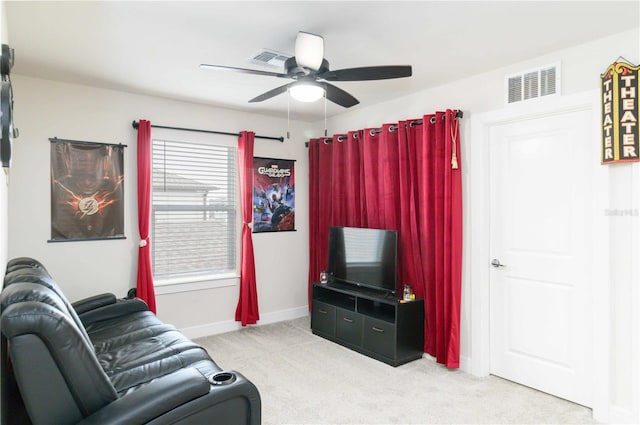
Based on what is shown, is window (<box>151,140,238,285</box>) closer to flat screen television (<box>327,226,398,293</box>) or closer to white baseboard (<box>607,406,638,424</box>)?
flat screen television (<box>327,226,398,293</box>)

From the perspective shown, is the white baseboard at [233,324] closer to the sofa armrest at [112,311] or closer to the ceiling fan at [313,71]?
the sofa armrest at [112,311]

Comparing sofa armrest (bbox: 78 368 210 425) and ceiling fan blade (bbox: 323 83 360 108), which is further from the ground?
ceiling fan blade (bbox: 323 83 360 108)

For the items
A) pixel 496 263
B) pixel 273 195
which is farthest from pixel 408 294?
pixel 273 195

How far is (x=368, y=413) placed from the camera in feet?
9.01

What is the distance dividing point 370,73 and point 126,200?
2820 millimetres

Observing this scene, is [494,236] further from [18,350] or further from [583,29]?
[18,350]

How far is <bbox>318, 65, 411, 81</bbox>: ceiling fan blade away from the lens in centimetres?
229

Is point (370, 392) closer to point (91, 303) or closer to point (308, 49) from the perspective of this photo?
point (91, 303)

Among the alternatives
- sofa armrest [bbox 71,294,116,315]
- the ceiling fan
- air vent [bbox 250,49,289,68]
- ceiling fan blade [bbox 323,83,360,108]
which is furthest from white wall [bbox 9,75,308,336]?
ceiling fan blade [bbox 323,83,360,108]

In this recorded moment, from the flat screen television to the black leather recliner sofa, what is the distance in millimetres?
2031

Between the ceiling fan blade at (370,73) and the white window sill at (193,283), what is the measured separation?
111 inches

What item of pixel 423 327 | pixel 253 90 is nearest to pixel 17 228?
→ pixel 253 90

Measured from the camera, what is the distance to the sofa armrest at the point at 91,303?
3.07 meters

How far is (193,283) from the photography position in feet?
14.2
